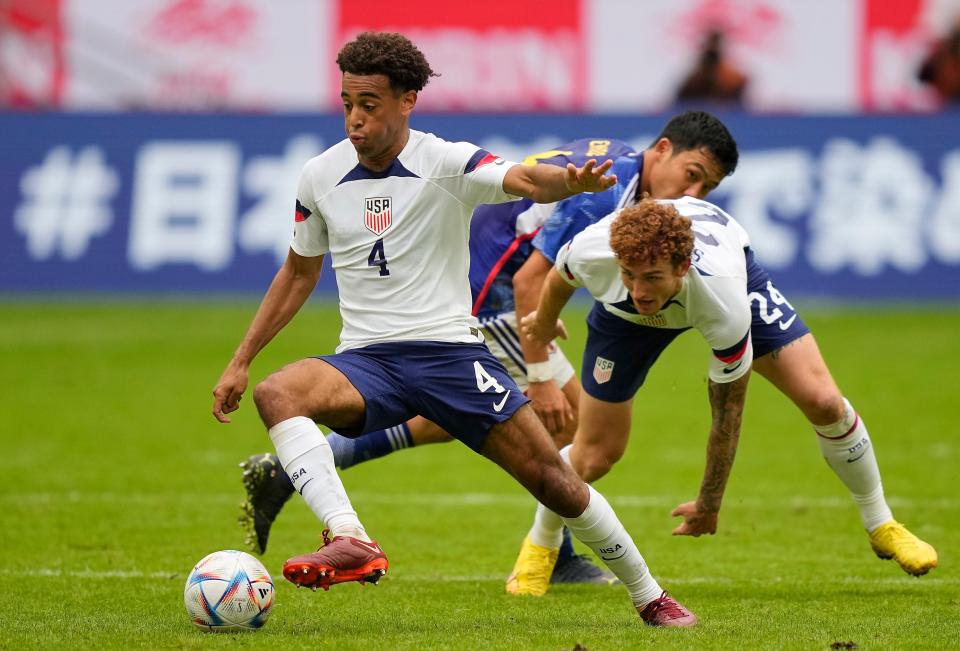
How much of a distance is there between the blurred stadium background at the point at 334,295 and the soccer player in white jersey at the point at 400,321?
0.60 metres

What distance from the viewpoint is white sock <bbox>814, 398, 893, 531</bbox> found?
24.3 ft

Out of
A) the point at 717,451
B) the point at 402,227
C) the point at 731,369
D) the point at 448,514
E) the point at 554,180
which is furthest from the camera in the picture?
the point at 448,514

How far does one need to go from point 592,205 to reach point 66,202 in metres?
12.3

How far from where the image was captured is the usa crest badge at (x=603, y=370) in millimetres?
7320

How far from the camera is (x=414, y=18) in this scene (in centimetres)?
2455

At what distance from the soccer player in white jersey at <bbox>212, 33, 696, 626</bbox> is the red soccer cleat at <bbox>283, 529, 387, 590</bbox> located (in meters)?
0.31

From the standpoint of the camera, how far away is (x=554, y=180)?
5809mm

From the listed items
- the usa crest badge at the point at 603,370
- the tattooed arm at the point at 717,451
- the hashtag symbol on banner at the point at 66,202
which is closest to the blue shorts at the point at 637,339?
the usa crest badge at the point at 603,370

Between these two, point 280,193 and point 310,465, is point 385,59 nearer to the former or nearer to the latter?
point 310,465

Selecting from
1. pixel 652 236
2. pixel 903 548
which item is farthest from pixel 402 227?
pixel 903 548

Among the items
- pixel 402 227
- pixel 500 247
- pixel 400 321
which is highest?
pixel 402 227

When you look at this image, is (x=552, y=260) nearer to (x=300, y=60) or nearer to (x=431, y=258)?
(x=431, y=258)

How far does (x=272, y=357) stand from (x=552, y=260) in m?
8.79

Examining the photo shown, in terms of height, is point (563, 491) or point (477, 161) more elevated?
point (477, 161)
